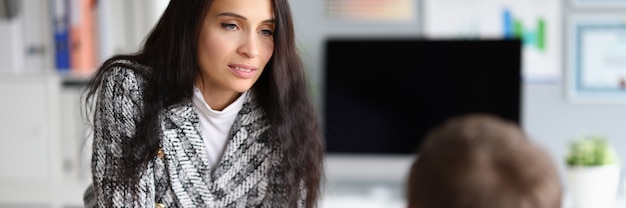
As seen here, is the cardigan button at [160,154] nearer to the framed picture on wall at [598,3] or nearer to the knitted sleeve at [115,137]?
the knitted sleeve at [115,137]

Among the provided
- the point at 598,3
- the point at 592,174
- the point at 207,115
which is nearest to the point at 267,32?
the point at 207,115

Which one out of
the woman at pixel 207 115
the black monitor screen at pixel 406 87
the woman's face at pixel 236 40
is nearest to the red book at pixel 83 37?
the black monitor screen at pixel 406 87

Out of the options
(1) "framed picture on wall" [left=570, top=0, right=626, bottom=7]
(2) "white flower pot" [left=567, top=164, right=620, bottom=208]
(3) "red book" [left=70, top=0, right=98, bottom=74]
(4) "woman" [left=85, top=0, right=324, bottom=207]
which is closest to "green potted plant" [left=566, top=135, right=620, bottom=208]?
(2) "white flower pot" [left=567, top=164, right=620, bottom=208]

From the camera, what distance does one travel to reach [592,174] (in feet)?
8.09

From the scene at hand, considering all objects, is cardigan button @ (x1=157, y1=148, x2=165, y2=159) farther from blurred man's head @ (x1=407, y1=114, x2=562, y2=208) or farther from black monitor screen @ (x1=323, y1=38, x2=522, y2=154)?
black monitor screen @ (x1=323, y1=38, x2=522, y2=154)

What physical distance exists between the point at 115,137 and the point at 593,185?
1.59 metres

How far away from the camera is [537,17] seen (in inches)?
114

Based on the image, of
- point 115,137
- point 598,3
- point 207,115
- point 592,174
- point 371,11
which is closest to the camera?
point 115,137

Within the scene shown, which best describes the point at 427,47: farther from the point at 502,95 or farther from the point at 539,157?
the point at 539,157

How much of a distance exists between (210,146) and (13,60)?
67.2 inches

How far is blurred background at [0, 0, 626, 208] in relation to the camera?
289cm

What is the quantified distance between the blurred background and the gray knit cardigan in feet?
4.58

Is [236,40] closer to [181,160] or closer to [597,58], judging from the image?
[181,160]

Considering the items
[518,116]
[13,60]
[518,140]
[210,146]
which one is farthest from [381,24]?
[518,140]
